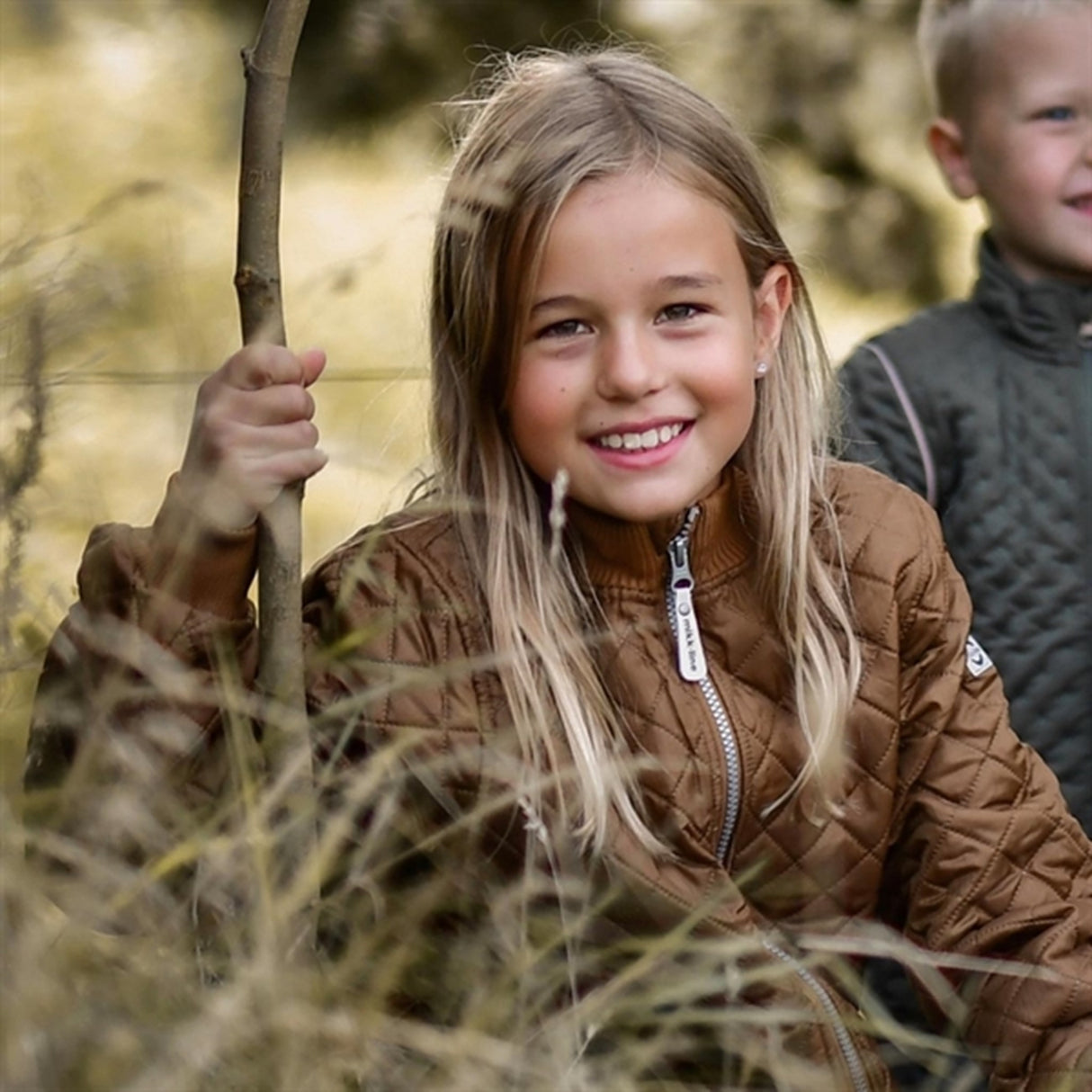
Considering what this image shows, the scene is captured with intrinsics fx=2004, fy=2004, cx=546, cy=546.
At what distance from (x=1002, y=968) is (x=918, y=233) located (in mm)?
3761

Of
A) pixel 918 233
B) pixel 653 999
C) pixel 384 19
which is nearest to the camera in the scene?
pixel 653 999

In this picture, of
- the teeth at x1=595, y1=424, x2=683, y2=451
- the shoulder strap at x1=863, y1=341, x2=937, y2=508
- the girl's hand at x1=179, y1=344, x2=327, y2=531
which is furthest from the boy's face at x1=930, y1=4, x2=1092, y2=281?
the girl's hand at x1=179, y1=344, x2=327, y2=531

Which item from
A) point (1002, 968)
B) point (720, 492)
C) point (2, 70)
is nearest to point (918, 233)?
point (2, 70)

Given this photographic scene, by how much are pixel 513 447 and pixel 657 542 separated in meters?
0.19

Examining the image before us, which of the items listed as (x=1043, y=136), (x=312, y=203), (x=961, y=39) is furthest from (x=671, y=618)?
(x=312, y=203)

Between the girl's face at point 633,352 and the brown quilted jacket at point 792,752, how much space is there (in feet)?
0.25

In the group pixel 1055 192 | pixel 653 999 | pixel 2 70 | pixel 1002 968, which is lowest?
pixel 1002 968

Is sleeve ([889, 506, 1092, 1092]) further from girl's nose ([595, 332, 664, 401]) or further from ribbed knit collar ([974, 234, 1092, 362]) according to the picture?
ribbed knit collar ([974, 234, 1092, 362])

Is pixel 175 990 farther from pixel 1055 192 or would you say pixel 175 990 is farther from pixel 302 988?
pixel 1055 192

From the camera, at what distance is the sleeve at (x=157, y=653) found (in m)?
1.71

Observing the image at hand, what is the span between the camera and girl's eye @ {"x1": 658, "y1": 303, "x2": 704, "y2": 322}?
2037 millimetres

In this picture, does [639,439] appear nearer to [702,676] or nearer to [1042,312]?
[702,676]

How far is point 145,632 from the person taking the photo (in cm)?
182

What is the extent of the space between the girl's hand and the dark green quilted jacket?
110cm
